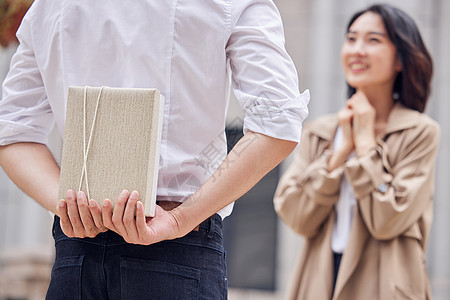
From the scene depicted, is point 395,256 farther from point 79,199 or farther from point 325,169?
point 79,199

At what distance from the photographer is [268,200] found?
22.2 feet

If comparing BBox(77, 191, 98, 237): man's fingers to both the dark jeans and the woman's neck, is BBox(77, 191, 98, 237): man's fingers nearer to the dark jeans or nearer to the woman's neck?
the dark jeans

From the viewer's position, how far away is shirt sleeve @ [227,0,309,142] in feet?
4.33

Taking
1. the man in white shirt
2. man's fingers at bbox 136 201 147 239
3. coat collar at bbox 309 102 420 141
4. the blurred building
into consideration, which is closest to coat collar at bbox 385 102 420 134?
coat collar at bbox 309 102 420 141

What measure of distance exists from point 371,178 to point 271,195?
3.99 m

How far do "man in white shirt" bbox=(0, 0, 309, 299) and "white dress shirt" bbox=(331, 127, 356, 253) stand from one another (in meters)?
1.57

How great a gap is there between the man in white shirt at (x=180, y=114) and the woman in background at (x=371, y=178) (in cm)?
149

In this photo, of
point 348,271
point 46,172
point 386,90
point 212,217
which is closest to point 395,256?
point 348,271

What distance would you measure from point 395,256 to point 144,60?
1.76 metres

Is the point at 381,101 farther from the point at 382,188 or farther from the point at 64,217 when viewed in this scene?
the point at 64,217

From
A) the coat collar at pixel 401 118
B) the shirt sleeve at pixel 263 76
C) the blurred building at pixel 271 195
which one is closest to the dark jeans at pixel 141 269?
the shirt sleeve at pixel 263 76

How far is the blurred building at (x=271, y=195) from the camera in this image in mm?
5605

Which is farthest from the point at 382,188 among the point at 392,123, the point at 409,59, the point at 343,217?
the point at 409,59

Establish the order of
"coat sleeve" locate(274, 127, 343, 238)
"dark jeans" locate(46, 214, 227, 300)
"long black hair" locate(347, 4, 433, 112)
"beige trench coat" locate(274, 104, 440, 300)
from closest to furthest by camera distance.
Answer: "dark jeans" locate(46, 214, 227, 300)
"beige trench coat" locate(274, 104, 440, 300)
"coat sleeve" locate(274, 127, 343, 238)
"long black hair" locate(347, 4, 433, 112)
